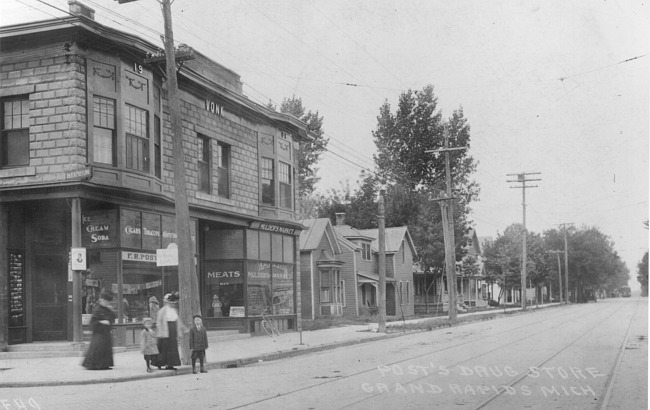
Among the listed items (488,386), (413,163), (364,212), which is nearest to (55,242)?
(488,386)

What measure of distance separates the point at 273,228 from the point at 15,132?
448 inches

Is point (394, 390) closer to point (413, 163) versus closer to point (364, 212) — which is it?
point (413, 163)

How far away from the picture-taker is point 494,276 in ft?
263

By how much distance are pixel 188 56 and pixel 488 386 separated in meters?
10.8

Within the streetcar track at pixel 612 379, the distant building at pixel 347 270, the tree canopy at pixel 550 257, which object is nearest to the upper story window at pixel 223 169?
the distant building at pixel 347 270

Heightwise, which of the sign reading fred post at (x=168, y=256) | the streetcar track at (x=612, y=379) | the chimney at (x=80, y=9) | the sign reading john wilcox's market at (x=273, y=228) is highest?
the chimney at (x=80, y=9)

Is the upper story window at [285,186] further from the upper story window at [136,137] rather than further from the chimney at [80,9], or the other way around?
the chimney at [80,9]

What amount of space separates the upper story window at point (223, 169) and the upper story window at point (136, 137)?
455 cm

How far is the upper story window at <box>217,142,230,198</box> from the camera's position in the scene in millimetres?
25297

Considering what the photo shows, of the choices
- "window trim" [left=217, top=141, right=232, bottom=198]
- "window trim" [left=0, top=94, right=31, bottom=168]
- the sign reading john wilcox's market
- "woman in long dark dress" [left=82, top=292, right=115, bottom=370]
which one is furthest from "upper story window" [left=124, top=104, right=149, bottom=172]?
the sign reading john wilcox's market

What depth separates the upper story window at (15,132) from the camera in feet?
61.8

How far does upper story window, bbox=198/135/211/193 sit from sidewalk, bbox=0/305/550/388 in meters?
5.21

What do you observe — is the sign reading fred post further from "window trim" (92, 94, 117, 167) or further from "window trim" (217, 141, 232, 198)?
"window trim" (217, 141, 232, 198)

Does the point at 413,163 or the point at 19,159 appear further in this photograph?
the point at 413,163
